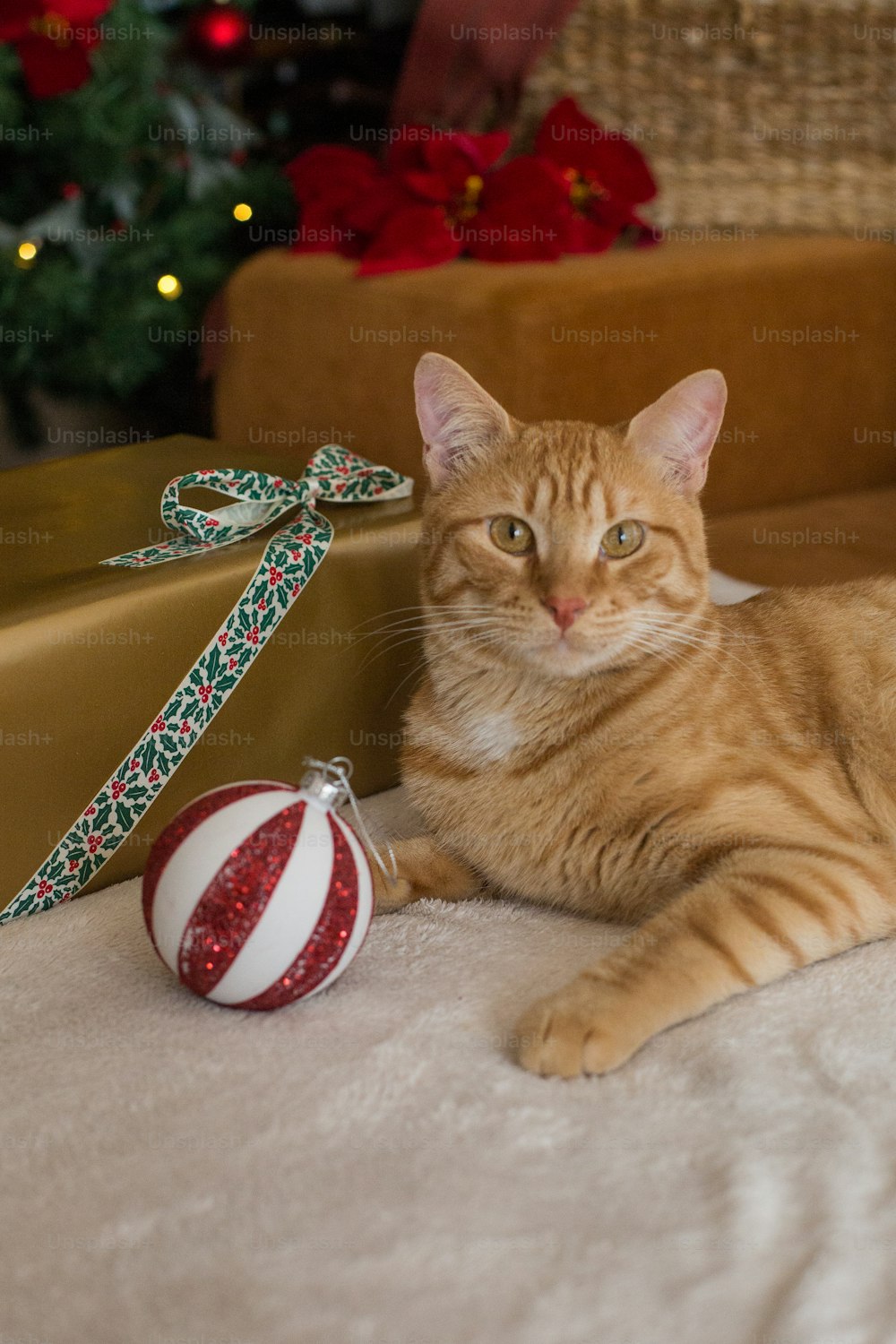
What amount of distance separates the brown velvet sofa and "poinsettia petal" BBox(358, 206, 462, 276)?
0.06m

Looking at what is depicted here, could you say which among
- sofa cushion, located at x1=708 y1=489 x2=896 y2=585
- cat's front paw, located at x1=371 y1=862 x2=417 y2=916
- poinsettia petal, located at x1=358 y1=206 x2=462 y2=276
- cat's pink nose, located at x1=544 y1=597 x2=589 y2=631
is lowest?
cat's front paw, located at x1=371 y1=862 x2=417 y2=916

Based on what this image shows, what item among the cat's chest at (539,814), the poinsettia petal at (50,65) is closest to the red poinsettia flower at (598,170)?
the poinsettia petal at (50,65)

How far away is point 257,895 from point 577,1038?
12.9 inches

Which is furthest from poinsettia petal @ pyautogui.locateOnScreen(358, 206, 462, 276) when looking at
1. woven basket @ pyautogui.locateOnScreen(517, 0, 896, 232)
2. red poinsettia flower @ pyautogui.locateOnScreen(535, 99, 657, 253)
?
woven basket @ pyautogui.locateOnScreen(517, 0, 896, 232)

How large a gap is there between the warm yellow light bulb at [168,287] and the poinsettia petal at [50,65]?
0.44 metres

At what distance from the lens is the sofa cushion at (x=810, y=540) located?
7.40 ft

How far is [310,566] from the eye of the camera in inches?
67.2

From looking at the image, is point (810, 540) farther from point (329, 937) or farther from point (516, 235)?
point (329, 937)

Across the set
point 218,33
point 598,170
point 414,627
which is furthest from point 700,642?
point 218,33

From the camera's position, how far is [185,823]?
4.15 ft

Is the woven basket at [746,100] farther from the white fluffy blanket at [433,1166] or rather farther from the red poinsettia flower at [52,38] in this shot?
the white fluffy blanket at [433,1166]

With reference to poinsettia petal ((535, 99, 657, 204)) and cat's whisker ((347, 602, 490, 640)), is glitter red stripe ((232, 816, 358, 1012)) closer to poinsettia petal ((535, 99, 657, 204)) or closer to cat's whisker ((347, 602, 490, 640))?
cat's whisker ((347, 602, 490, 640))

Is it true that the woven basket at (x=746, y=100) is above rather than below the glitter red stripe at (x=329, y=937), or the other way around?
above

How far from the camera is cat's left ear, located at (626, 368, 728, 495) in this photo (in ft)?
4.80
